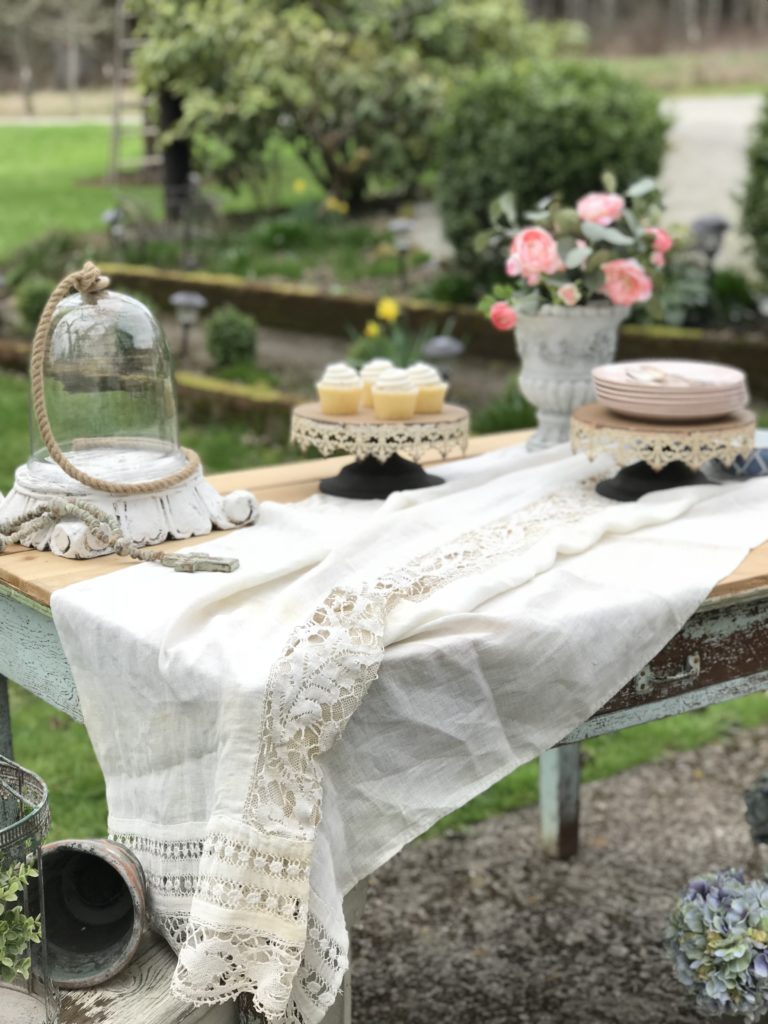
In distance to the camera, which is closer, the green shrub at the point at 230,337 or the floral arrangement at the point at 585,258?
the floral arrangement at the point at 585,258

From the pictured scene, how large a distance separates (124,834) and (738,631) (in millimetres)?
989

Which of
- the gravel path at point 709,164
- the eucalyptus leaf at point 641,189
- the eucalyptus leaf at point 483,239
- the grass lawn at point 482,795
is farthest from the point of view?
the gravel path at point 709,164

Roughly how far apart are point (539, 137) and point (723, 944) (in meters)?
5.56

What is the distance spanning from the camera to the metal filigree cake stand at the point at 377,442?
8.09 ft

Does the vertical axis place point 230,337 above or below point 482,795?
above

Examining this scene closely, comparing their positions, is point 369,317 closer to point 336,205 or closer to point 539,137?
point 539,137

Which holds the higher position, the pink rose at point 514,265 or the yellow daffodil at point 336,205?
the pink rose at point 514,265

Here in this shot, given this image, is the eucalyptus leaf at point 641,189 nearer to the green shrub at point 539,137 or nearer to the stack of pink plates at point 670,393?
the stack of pink plates at point 670,393

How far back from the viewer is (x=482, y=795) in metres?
3.78

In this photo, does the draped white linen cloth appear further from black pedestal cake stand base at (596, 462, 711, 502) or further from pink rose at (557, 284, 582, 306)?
pink rose at (557, 284, 582, 306)

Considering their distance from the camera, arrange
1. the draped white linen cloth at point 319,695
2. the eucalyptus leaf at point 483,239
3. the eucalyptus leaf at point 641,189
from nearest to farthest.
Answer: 1. the draped white linen cloth at point 319,695
2. the eucalyptus leaf at point 641,189
3. the eucalyptus leaf at point 483,239

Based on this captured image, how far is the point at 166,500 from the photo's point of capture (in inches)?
88.4

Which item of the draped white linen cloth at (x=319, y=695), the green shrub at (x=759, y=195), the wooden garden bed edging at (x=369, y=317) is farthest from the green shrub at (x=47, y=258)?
the draped white linen cloth at (x=319, y=695)

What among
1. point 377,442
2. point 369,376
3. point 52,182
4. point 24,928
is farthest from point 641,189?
point 52,182
